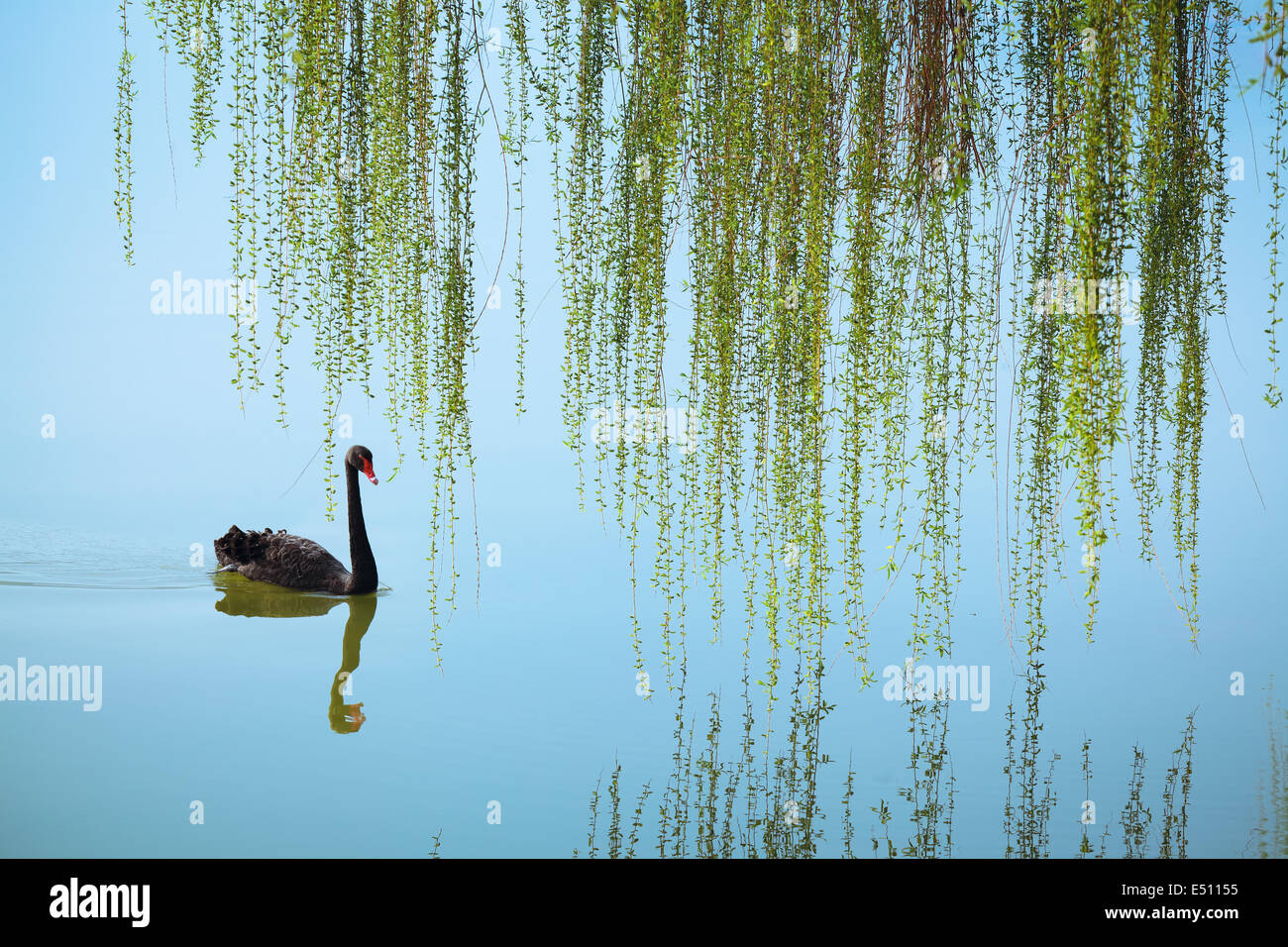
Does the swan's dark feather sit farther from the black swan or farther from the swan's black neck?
the swan's black neck

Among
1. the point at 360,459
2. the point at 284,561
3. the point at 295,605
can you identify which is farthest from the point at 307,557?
the point at 360,459

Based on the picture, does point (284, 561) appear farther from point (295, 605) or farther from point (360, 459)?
point (360, 459)

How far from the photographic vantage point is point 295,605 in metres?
5.27

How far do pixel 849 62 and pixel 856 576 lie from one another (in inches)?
46.0

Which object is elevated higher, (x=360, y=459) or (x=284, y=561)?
(x=360, y=459)

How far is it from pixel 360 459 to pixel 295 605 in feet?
2.58

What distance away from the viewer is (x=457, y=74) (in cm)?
246

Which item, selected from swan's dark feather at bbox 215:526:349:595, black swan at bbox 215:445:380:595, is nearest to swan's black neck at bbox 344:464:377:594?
black swan at bbox 215:445:380:595

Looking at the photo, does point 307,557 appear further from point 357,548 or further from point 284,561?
point 357,548

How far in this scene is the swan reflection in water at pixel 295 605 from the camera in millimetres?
4430

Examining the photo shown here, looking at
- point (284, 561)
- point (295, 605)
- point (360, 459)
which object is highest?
point (360, 459)

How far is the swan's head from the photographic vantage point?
528 centimetres

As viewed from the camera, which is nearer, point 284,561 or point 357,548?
point 357,548
